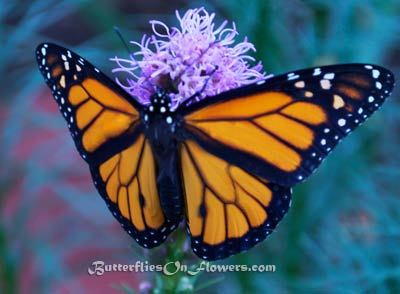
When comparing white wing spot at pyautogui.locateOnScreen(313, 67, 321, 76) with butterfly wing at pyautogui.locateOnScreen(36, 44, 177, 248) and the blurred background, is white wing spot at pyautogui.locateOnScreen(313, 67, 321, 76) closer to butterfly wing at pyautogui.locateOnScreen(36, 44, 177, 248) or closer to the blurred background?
butterfly wing at pyautogui.locateOnScreen(36, 44, 177, 248)

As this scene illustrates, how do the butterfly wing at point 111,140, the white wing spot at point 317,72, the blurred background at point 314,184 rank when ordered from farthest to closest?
1. the blurred background at point 314,184
2. the butterfly wing at point 111,140
3. the white wing spot at point 317,72

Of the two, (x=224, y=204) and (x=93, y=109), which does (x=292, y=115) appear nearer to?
(x=224, y=204)

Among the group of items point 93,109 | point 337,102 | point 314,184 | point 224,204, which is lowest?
point 314,184

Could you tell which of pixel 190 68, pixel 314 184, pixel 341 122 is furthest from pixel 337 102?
pixel 314 184

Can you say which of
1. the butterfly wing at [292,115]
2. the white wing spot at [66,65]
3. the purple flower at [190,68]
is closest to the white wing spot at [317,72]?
the butterfly wing at [292,115]

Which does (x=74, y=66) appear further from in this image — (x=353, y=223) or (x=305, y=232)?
(x=353, y=223)

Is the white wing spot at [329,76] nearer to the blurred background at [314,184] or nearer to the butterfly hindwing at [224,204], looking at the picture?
the butterfly hindwing at [224,204]
